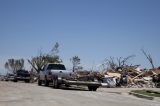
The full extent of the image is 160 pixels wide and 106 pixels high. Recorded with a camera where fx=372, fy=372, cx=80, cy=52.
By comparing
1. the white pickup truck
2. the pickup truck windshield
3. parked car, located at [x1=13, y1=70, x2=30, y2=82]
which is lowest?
the white pickup truck

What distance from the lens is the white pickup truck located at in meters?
28.8

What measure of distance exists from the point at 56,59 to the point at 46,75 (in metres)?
53.3

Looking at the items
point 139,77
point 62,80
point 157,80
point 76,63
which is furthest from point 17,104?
point 76,63

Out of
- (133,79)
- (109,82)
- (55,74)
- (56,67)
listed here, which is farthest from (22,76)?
(55,74)

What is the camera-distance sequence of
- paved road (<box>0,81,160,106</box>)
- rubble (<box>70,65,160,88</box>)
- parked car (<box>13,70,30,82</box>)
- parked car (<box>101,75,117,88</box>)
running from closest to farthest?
paved road (<box>0,81,160,106</box>) < parked car (<box>101,75,117,88</box>) < rubble (<box>70,65,160,88</box>) < parked car (<box>13,70,30,82</box>)

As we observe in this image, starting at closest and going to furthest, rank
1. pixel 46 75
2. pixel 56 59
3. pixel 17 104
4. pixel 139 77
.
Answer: pixel 17 104, pixel 46 75, pixel 139 77, pixel 56 59

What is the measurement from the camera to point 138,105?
17297mm

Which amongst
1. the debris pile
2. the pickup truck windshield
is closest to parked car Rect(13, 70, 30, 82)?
the debris pile

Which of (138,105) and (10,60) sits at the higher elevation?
(10,60)

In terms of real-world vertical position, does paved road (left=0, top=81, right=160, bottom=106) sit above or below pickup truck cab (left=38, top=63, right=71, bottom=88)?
below

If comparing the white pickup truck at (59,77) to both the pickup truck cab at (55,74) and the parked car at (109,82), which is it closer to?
the pickup truck cab at (55,74)

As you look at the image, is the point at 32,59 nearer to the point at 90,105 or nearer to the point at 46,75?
the point at 46,75

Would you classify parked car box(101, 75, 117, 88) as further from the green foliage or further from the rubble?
the green foliage

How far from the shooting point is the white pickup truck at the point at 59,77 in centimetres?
2884
